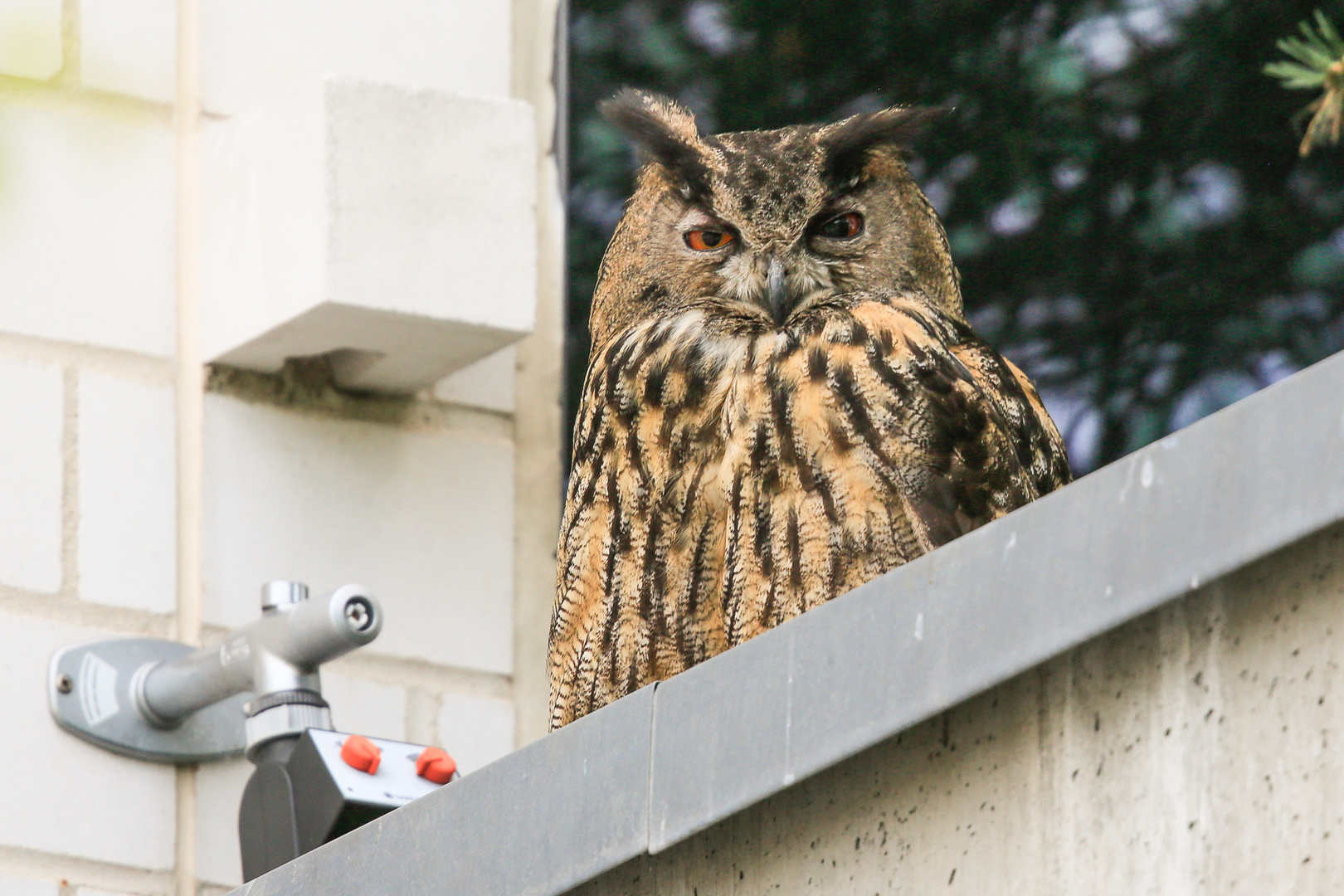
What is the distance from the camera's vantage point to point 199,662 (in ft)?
10.5

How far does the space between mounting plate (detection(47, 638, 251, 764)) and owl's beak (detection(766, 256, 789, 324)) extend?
1.03m

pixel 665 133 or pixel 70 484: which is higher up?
pixel 665 133

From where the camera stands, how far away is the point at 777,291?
2875mm

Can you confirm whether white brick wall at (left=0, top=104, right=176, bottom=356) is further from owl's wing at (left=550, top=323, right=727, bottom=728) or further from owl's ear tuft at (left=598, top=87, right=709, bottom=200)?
owl's wing at (left=550, top=323, right=727, bottom=728)

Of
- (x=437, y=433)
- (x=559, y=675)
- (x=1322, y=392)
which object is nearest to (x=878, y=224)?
(x=559, y=675)

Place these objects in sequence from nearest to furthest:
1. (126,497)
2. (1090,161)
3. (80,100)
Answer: (126,497), (80,100), (1090,161)

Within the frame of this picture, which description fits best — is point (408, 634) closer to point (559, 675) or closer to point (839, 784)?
point (559, 675)

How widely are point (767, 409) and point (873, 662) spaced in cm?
118

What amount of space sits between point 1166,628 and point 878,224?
1.66 metres

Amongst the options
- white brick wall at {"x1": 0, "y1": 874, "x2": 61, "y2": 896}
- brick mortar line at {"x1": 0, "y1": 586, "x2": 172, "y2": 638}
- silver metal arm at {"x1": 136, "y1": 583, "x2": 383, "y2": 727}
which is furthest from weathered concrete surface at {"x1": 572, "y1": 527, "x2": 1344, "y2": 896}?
brick mortar line at {"x1": 0, "y1": 586, "x2": 172, "y2": 638}

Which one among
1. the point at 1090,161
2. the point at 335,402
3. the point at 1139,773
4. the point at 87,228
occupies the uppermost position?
the point at 1090,161

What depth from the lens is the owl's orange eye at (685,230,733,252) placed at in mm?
3023

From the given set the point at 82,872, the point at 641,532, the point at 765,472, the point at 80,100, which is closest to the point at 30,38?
the point at 80,100

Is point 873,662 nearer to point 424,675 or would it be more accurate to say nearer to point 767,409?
point 767,409
